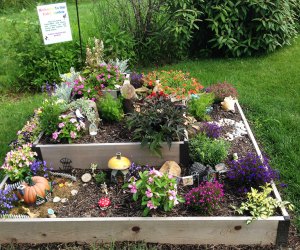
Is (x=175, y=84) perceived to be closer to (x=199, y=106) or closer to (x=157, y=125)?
(x=199, y=106)

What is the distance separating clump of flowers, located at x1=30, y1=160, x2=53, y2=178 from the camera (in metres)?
3.60

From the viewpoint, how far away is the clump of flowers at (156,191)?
2957 millimetres

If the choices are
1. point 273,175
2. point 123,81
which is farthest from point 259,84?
point 273,175

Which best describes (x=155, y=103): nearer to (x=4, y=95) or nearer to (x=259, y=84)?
(x=259, y=84)

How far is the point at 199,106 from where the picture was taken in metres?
4.35

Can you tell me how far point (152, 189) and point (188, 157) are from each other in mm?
905

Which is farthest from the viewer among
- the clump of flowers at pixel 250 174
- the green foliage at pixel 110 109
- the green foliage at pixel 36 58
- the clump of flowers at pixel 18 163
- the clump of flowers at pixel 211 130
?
the green foliage at pixel 36 58

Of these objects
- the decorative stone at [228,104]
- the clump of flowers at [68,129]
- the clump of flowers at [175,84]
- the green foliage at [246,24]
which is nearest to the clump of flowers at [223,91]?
the decorative stone at [228,104]

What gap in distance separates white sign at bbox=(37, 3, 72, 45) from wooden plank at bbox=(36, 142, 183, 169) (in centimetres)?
185

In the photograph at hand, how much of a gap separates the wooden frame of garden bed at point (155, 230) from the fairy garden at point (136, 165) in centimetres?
10

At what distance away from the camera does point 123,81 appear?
4.94 metres

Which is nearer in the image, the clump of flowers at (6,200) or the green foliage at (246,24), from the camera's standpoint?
the clump of flowers at (6,200)

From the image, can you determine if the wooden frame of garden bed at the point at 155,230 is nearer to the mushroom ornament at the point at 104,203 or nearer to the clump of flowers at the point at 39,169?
the mushroom ornament at the point at 104,203

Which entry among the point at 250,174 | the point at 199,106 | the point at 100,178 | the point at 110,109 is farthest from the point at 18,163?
the point at 250,174
